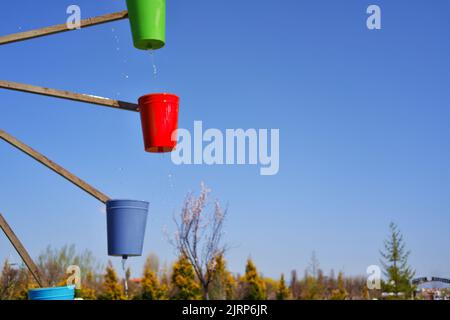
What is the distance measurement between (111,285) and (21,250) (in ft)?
45.1

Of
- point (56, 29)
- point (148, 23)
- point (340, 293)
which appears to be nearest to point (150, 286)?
point (340, 293)

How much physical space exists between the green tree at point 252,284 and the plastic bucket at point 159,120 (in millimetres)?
15231

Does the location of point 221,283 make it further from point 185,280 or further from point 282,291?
point 282,291

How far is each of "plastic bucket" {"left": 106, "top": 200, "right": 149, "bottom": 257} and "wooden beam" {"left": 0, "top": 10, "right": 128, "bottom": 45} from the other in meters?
1.56

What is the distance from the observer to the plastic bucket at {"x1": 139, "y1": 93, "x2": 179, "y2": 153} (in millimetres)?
4617

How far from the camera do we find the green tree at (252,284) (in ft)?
63.0

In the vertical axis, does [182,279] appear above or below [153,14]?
below

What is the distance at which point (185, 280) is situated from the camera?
18375 mm

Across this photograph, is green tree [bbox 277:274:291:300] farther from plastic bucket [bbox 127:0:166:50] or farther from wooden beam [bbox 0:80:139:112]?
plastic bucket [bbox 127:0:166:50]
